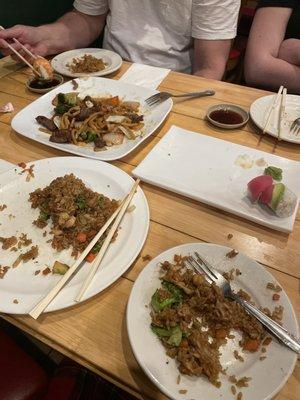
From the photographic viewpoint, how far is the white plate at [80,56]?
2.14 m

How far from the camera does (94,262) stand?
1.08 m

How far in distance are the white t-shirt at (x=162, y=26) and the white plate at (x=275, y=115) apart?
0.71 metres

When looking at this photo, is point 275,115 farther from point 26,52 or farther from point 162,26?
point 26,52

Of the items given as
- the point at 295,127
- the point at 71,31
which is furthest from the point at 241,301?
the point at 71,31

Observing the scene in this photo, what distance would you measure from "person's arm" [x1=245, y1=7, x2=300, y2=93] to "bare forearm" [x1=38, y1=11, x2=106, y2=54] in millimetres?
1300

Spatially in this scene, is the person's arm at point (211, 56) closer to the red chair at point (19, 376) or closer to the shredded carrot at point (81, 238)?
the shredded carrot at point (81, 238)

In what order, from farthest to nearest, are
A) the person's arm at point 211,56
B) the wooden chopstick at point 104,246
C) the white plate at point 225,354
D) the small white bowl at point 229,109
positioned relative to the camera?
the person's arm at point 211,56 → the small white bowl at point 229,109 → the wooden chopstick at point 104,246 → the white plate at point 225,354

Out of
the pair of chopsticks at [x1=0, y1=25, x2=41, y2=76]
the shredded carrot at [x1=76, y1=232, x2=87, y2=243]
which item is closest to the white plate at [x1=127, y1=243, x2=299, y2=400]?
the shredded carrot at [x1=76, y1=232, x2=87, y2=243]

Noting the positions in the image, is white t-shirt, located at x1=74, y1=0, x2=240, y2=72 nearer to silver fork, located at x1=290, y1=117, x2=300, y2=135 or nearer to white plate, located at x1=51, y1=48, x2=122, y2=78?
white plate, located at x1=51, y1=48, x2=122, y2=78

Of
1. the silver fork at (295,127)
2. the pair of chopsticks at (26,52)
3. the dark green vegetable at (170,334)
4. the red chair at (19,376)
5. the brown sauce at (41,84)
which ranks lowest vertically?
the red chair at (19,376)

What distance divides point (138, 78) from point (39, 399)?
1848mm

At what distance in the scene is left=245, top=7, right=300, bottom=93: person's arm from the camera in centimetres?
243

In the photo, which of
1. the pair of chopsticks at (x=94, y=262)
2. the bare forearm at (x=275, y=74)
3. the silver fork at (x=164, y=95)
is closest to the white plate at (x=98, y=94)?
the silver fork at (x=164, y=95)

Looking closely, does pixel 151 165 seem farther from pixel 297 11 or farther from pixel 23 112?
pixel 297 11
